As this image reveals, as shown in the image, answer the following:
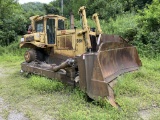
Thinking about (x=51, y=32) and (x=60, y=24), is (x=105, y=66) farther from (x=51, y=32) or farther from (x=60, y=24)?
(x=60, y=24)

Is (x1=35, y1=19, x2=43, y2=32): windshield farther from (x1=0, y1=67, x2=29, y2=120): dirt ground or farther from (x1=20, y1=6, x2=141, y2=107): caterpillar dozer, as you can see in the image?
(x1=0, y1=67, x2=29, y2=120): dirt ground

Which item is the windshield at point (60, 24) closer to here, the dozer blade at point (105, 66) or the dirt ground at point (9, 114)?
the dozer blade at point (105, 66)

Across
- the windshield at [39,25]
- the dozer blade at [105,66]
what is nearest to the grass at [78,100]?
the dozer blade at [105,66]

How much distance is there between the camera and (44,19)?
7680mm

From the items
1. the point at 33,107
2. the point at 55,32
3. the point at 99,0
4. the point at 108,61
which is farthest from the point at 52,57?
the point at 99,0

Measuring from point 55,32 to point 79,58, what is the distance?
308 cm

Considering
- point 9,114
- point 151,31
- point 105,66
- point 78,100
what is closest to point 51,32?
point 105,66

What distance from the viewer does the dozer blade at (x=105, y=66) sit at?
4.52m

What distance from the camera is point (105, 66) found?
536cm

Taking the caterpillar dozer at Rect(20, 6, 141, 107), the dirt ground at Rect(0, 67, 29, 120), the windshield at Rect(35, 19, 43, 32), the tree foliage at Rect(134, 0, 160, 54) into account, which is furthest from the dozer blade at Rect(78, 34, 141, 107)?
the windshield at Rect(35, 19, 43, 32)

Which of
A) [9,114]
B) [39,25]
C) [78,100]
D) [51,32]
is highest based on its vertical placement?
[39,25]

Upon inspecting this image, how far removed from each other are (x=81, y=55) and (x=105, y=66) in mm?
768

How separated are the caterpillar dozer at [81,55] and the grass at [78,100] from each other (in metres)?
0.21

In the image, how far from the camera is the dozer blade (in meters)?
4.52
